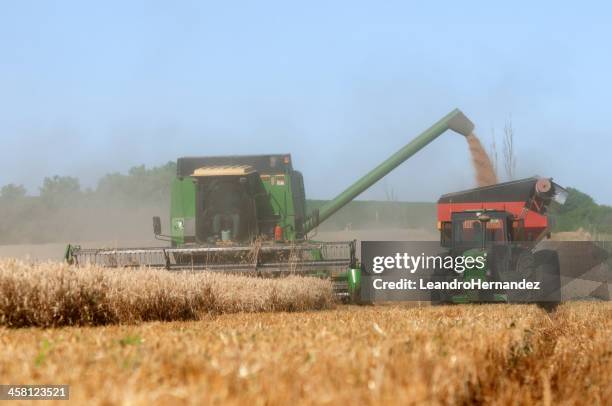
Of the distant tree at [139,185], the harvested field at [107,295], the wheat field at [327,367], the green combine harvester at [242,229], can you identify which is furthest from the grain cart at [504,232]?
the distant tree at [139,185]

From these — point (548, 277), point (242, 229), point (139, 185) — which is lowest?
point (548, 277)

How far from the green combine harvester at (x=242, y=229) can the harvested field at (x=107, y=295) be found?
3268 mm

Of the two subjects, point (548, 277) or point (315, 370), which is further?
point (548, 277)

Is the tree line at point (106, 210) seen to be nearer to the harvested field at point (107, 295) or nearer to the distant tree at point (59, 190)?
the distant tree at point (59, 190)

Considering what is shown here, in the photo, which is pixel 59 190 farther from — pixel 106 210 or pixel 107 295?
pixel 107 295

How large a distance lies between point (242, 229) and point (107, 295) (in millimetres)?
8059

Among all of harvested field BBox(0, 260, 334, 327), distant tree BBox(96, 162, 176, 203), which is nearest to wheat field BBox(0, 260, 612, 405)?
harvested field BBox(0, 260, 334, 327)

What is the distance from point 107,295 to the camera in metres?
8.02

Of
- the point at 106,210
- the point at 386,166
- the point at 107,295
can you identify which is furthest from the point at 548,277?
the point at 106,210

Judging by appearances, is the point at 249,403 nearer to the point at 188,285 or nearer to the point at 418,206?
the point at 188,285

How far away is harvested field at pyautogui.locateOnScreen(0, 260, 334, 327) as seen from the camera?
7273 millimetres

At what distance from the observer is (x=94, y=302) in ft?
26.0

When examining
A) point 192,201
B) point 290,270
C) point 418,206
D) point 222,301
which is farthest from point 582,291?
point 418,206

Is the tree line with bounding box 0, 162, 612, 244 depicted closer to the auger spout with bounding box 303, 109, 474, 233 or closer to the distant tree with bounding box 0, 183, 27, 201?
the distant tree with bounding box 0, 183, 27, 201
